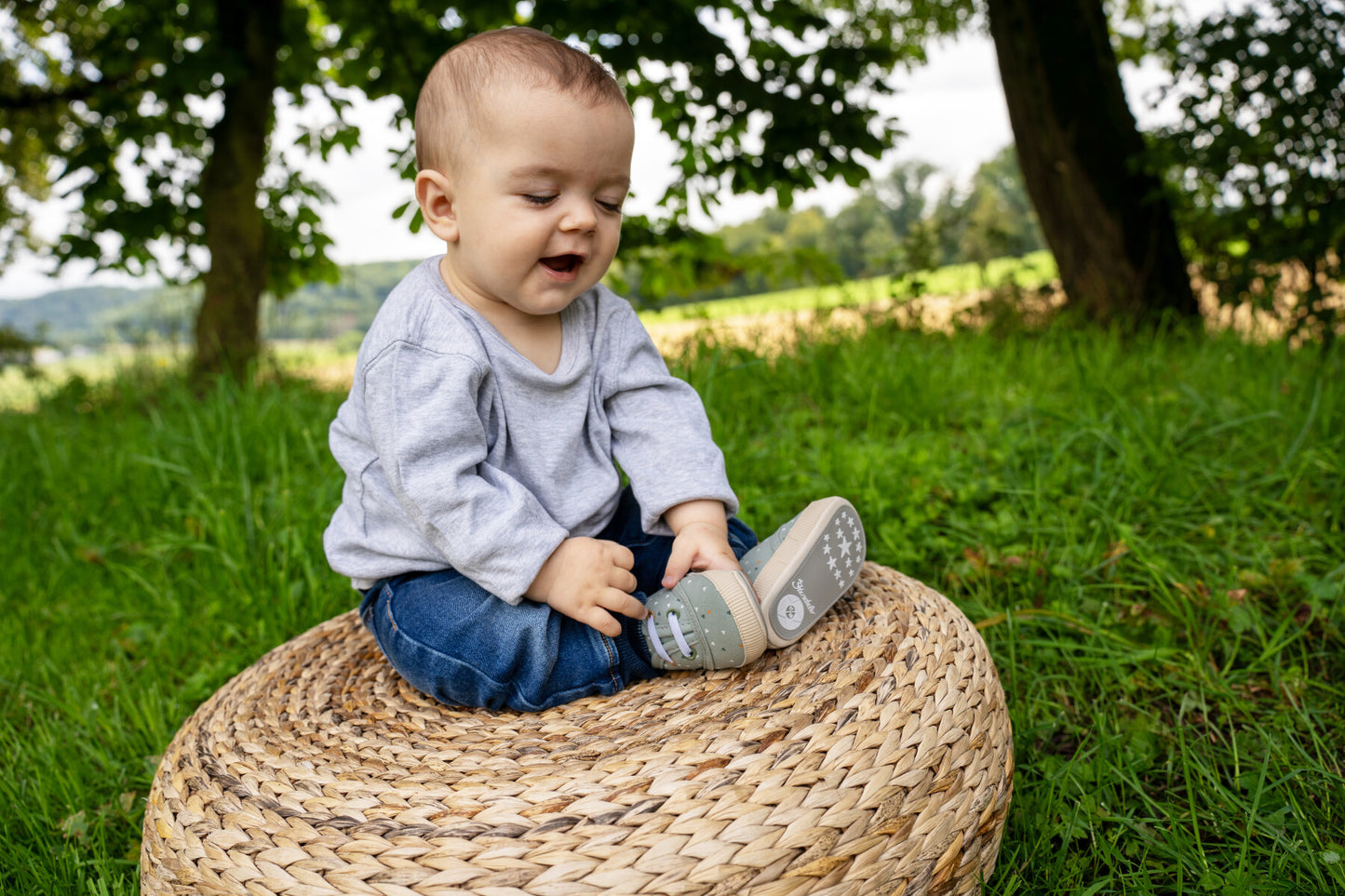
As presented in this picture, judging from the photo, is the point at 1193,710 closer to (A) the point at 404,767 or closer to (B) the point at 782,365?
(A) the point at 404,767

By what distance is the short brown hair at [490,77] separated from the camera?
49.8 inches

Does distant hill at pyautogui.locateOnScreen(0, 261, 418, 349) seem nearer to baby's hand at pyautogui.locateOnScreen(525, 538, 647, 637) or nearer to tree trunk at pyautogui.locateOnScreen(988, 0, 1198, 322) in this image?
baby's hand at pyautogui.locateOnScreen(525, 538, 647, 637)

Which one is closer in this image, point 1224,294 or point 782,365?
point 782,365

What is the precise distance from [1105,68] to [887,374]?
2.40 meters

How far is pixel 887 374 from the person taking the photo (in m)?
3.12

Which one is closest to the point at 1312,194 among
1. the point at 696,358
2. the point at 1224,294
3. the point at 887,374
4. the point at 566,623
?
the point at 1224,294

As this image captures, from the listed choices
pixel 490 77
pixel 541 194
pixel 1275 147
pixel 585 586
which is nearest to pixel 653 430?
pixel 585 586

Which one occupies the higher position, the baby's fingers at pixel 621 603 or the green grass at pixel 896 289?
the green grass at pixel 896 289

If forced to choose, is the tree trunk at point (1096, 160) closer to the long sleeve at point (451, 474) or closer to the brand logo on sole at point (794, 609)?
the brand logo on sole at point (794, 609)

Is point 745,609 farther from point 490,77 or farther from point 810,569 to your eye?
point 490,77

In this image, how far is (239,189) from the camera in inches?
188

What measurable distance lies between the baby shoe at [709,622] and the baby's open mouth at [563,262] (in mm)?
520

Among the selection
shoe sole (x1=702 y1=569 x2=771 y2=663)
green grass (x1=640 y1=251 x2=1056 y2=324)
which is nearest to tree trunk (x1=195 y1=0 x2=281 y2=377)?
green grass (x1=640 y1=251 x2=1056 y2=324)

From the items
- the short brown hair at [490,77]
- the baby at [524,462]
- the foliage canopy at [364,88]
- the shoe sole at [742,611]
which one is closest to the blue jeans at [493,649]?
the baby at [524,462]
